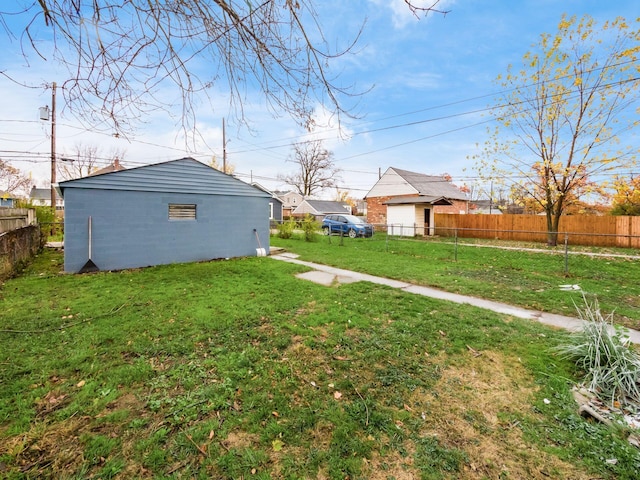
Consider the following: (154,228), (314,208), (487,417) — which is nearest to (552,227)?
(487,417)

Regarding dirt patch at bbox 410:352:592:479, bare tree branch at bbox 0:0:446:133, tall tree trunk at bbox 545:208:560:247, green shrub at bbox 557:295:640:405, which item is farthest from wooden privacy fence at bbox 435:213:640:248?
bare tree branch at bbox 0:0:446:133

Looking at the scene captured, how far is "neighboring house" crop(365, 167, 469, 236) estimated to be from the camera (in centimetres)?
2116

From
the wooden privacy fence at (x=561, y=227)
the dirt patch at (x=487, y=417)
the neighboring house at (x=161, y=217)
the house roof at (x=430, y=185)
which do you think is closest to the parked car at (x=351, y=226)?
the wooden privacy fence at (x=561, y=227)

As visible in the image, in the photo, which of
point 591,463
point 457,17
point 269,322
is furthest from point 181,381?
point 457,17

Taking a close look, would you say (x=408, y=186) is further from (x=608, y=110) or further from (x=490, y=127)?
(x=608, y=110)

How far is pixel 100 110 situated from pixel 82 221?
7.47 metres

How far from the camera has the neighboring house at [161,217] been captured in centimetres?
787

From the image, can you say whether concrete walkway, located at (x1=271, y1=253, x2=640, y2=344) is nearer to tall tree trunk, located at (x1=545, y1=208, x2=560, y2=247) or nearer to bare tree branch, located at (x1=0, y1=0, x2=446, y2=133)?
bare tree branch, located at (x1=0, y1=0, x2=446, y2=133)

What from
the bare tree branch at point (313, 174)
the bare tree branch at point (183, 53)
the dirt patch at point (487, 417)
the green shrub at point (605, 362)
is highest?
the bare tree branch at point (313, 174)

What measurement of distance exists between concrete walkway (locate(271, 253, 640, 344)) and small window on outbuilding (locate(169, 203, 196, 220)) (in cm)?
416

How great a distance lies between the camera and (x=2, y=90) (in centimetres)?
201

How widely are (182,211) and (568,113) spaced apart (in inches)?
649

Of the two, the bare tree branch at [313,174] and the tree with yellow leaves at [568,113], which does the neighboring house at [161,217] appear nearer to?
the tree with yellow leaves at [568,113]

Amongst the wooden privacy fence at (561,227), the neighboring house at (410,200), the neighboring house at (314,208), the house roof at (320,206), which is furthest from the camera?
the house roof at (320,206)
